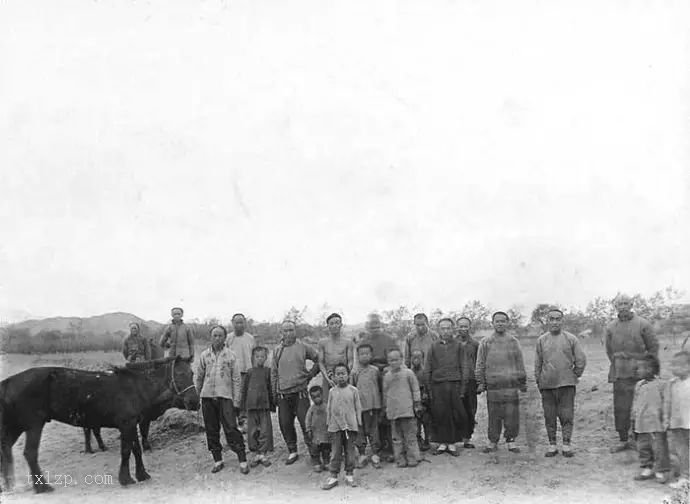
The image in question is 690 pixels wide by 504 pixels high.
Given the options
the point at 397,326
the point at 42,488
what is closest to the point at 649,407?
the point at 42,488

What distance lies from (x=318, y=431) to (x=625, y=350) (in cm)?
403

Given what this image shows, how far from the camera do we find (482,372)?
8141 mm

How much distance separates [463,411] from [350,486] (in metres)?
1.92

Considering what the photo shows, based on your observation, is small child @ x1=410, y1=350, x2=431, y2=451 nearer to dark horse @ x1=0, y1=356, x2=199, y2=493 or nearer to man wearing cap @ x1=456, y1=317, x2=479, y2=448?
man wearing cap @ x1=456, y1=317, x2=479, y2=448

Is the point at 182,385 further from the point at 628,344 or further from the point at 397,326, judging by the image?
the point at 397,326

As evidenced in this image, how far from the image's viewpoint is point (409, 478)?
7477 mm

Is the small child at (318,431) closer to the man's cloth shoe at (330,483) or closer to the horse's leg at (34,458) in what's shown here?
the man's cloth shoe at (330,483)

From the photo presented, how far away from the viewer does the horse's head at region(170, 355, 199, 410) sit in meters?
8.98

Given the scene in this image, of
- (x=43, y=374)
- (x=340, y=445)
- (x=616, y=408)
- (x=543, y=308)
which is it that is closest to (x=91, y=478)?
(x=43, y=374)

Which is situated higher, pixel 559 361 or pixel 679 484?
pixel 559 361

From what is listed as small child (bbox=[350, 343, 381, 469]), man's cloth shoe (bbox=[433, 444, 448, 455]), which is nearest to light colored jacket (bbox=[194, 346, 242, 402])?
small child (bbox=[350, 343, 381, 469])

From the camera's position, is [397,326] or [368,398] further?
[397,326]

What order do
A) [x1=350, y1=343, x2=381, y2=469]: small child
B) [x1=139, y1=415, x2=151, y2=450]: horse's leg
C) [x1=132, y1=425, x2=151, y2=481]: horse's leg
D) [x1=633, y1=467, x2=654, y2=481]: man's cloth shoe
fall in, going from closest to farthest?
[x1=633, y1=467, x2=654, y2=481]: man's cloth shoe
[x1=350, y1=343, x2=381, y2=469]: small child
[x1=132, y1=425, x2=151, y2=481]: horse's leg
[x1=139, y1=415, x2=151, y2=450]: horse's leg

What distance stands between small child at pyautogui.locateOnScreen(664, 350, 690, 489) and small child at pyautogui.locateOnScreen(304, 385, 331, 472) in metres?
3.94
